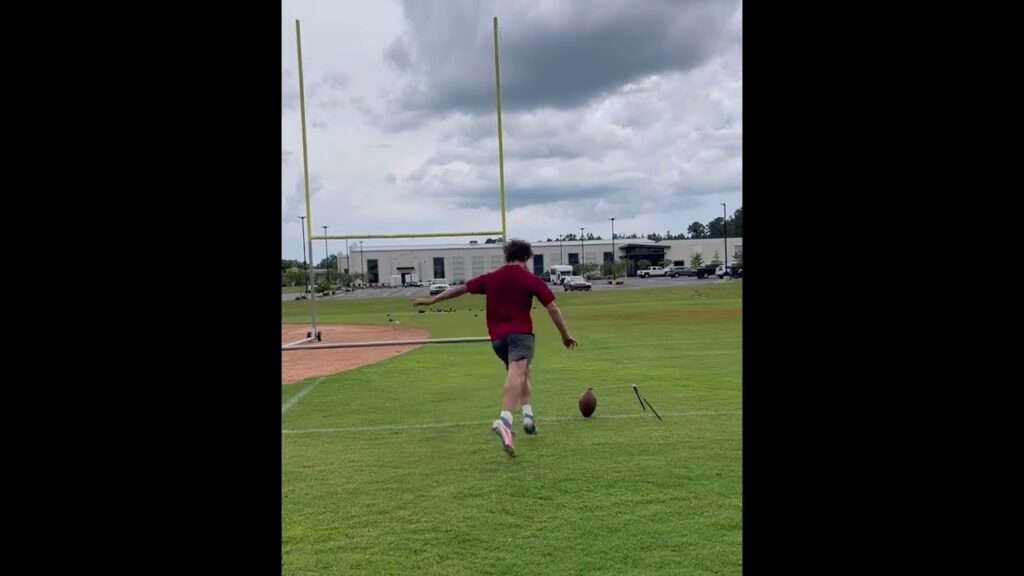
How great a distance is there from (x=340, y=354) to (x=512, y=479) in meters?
9.18

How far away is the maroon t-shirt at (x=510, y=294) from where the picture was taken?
4.93m

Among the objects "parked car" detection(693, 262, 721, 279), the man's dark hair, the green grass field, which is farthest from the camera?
"parked car" detection(693, 262, 721, 279)

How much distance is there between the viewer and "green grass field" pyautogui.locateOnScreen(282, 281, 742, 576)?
3.04 m

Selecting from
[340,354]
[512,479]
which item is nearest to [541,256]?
[340,354]

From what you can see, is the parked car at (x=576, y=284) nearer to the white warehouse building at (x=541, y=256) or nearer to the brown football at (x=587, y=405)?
the white warehouse building at (x=541, y=256)

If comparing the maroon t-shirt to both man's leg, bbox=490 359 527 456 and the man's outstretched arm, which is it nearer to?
the man's outstretched arm

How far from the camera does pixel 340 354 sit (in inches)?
498

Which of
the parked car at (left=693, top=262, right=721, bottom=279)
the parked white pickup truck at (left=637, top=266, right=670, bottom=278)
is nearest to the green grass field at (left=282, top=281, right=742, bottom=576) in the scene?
the parked car at (left=693, top=262, right=721, bottom=279)

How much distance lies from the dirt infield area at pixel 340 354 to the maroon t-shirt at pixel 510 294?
16.5 ft

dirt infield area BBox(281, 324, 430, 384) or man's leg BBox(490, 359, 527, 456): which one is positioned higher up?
man's leg BBox(490, 359, 527, 456)

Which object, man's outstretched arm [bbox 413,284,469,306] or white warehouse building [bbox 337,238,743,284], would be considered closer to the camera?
man's outstretched arm [bbox 413,284,469,306]

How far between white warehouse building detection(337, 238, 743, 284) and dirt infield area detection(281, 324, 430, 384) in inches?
545

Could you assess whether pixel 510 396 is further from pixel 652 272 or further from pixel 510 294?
pixel 652 272
